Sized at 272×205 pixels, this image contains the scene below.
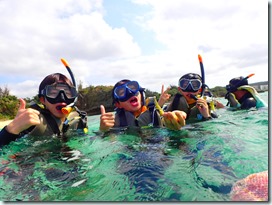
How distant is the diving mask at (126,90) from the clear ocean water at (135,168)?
1099 millimetres

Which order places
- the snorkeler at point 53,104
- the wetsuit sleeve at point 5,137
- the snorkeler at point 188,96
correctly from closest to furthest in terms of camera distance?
the wetsuit sleeve at point 5,137
the snorkeler at point 53,104
the snorkeler at point 188,96

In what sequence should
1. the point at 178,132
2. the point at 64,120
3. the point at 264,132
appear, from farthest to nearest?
the point at 64,120 → the point at 178,132 → the point at 264,132

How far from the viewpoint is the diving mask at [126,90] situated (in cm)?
396

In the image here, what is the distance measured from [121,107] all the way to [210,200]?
295 cm

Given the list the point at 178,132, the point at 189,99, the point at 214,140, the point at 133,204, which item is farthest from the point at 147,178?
the point at 189,99

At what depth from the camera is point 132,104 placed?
4.06 m

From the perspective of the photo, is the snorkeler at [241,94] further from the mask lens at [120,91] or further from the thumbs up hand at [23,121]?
the thumbs up hand at [23,121]

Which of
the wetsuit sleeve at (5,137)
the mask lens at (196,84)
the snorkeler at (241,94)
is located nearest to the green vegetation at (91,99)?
the snorkeler at (241,94)

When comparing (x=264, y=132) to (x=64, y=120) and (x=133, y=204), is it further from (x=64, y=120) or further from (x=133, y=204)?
(x=64, y=120)

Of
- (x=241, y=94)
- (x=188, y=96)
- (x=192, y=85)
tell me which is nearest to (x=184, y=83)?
(x=192, y=85)

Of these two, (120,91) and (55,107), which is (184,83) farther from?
(55,107)

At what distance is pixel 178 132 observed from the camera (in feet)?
10.6

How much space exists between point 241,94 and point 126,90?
11.6 feet

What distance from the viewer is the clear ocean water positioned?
1537 mm
